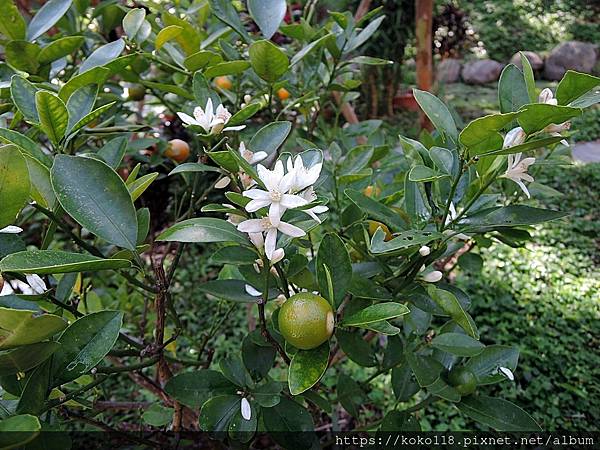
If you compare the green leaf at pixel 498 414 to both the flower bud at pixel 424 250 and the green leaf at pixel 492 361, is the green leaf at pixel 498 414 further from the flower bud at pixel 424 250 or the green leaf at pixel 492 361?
the flower bud at pixel 424 250

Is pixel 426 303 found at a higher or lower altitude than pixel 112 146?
lower

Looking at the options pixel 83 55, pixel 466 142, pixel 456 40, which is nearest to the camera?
pixel 466 142

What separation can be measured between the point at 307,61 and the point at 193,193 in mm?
362

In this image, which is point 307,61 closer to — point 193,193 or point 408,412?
point 193,193

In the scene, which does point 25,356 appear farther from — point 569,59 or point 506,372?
point 569,59

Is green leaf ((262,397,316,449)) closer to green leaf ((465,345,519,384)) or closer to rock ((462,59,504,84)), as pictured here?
green leaf ((465,345,519,384))

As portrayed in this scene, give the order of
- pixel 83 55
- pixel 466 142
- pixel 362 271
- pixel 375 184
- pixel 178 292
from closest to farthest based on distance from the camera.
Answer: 1. pixel 466 142
2. pixel 362 271
3. pixel 375 184
4. pixel 83 55
5. pixel 178 292

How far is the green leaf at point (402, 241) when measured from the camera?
0.44 m

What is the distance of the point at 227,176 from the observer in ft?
1.61

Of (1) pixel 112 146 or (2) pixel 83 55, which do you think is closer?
(1) pixel 112 146

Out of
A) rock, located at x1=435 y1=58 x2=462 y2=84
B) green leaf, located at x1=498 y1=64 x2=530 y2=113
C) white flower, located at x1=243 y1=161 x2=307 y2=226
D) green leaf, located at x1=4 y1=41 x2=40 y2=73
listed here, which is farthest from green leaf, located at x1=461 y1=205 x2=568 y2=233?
rock, located at x1=435 y1=58 x2=462 y2=84

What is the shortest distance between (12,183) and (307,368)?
0.28m

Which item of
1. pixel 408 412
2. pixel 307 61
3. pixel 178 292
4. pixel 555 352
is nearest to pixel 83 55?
pixel 307 61

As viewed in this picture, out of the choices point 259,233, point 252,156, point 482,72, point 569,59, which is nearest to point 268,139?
point 252,156
